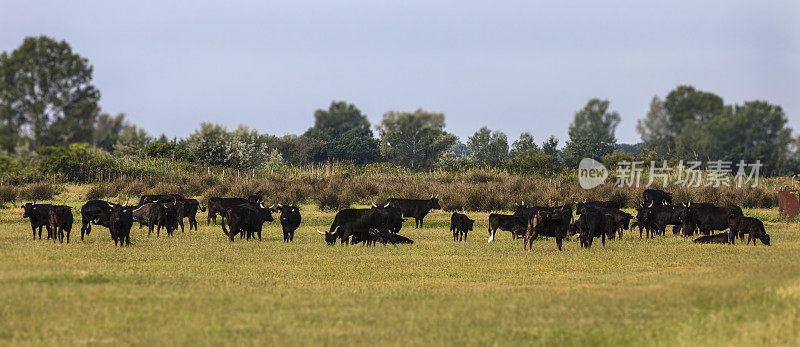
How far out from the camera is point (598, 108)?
112625mm

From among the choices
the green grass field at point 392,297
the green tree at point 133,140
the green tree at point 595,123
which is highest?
the green tree at point 595,123

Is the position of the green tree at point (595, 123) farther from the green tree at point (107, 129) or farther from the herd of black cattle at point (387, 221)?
the herd of black cattle at point (387, 221)

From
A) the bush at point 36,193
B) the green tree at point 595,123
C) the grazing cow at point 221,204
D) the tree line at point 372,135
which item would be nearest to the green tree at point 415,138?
the tree line at point 372,135

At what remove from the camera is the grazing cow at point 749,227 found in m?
23.4

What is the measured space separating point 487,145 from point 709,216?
8943 cm

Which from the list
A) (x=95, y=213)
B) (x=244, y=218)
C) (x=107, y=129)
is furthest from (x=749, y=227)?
(x=107, y=129)

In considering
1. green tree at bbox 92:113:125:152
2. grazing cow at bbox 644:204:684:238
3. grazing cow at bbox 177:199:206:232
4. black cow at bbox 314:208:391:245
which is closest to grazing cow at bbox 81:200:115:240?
grazing cow at bbox 177:199:206:232

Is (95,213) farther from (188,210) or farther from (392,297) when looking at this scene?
(392,297)

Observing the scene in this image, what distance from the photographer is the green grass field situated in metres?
10.3

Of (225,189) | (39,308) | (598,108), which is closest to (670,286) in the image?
(39,308)

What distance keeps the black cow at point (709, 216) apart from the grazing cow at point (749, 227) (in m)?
1.78

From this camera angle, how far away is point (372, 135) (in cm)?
11681

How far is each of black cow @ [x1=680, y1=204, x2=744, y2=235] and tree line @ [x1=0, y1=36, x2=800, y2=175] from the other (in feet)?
130

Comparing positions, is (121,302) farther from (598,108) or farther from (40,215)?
(598,108)
